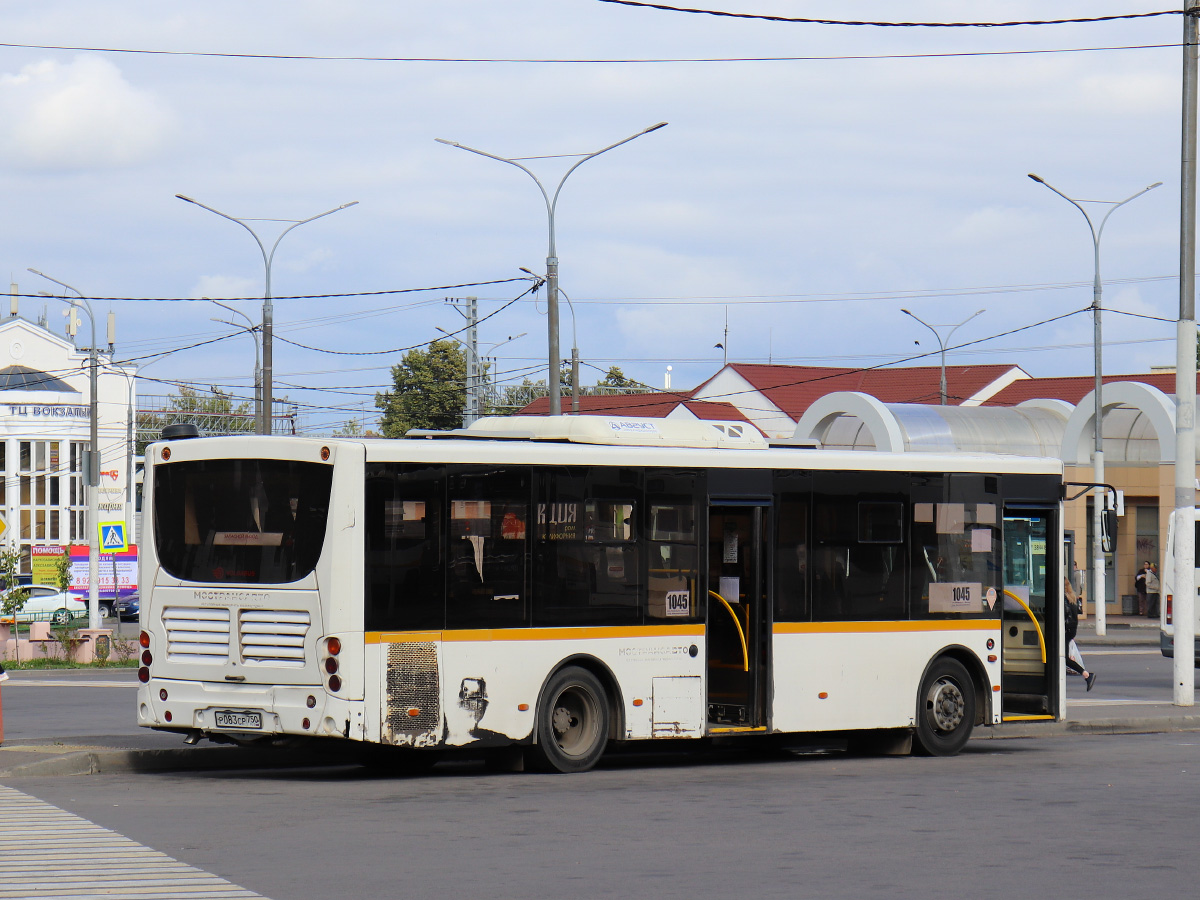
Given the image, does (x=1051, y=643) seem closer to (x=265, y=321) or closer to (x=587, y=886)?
(x=587, y=886)

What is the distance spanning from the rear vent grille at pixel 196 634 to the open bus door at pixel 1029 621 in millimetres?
7646

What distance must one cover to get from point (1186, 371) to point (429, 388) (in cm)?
6586

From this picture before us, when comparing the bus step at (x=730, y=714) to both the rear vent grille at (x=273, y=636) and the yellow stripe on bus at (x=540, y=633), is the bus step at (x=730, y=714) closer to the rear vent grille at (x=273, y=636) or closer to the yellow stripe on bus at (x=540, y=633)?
the yellow stripe on bus at (x=540, y=633)

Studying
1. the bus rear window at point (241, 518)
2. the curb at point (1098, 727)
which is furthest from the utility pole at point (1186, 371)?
the bus rear window at point (241, 518)

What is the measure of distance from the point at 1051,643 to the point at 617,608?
201 inches

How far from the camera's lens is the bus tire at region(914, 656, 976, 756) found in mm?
15820

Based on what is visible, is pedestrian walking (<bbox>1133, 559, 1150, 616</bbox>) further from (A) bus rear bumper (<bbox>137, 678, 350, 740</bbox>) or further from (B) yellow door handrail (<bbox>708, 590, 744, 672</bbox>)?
(A) bus rear bumper (<bbox>137, 678, 350, 740</bbox>)

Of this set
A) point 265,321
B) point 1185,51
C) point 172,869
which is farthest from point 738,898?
point 265,321

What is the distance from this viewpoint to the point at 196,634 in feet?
43.3

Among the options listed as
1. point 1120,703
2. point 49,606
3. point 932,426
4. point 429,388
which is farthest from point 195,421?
point 1120,703

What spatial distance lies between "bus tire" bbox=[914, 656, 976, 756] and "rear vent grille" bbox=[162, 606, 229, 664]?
6460 millimetres

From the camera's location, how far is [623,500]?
14.2 metres

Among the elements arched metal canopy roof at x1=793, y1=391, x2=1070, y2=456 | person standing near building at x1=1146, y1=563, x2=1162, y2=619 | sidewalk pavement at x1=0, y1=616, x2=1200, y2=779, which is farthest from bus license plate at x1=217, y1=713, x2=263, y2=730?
person standing near building at x1=1146, y1=563, x2=1162, y2=619

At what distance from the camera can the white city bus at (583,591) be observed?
12797mm
